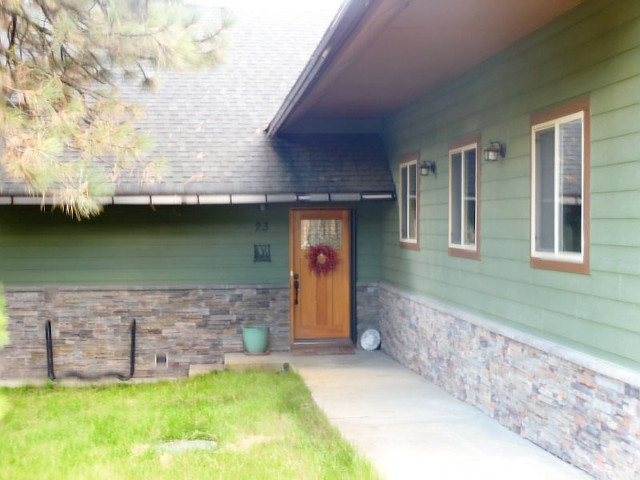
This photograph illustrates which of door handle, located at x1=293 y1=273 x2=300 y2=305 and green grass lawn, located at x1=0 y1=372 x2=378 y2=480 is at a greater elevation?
door handle, located at x1=293 y1=273 x2=300 y2=305

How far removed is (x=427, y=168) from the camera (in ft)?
31.4

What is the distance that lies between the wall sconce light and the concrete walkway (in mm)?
2315

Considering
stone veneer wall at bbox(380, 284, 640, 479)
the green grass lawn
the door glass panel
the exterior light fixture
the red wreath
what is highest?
the exterior light fixture

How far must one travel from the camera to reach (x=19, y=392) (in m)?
10.6

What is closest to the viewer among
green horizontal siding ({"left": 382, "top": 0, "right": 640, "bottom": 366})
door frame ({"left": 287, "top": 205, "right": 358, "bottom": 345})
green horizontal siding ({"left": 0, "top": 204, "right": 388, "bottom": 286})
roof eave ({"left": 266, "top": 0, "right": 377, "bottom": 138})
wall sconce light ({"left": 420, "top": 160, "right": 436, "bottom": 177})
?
green horizontal siding ({"left": 382, "top": 0, "right": 640, "bottom": 366})

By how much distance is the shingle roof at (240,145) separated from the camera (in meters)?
11.5

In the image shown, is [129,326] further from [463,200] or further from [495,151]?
[495,151]

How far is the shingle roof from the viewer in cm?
1149

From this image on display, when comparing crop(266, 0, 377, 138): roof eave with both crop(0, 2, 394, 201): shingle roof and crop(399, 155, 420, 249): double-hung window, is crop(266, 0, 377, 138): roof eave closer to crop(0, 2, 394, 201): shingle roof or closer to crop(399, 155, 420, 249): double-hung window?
crop(399, 155, 420, 249): double-hung window

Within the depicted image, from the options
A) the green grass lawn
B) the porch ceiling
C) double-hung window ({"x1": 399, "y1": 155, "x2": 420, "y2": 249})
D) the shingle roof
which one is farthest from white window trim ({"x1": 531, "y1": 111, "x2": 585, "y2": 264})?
the shingle roof

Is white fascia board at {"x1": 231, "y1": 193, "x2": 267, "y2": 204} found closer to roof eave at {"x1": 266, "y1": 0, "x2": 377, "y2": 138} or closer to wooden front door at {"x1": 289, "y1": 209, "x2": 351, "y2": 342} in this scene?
wooden front door at {"x1": 289, "y1": 209, "x2": 351, "y2": 342}

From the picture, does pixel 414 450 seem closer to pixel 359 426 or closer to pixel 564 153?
pixel 359 426

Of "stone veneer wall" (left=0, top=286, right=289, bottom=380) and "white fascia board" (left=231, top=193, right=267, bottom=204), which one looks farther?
"stone veneer wall" (left=0, top=286, right=289, bottom=380)

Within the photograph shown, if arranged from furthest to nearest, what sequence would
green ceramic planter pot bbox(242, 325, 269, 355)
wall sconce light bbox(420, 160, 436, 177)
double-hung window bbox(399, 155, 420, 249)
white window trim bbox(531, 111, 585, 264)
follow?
1. green ceramic planter pot bbox(242, 325, 269, 355)
2. double-hung window bbox(399, 155, 420, 249)
3. wall sconce light bbox(420, 160, 436, 177)
4. white window trim bbox(531, 111, 585, 264)
